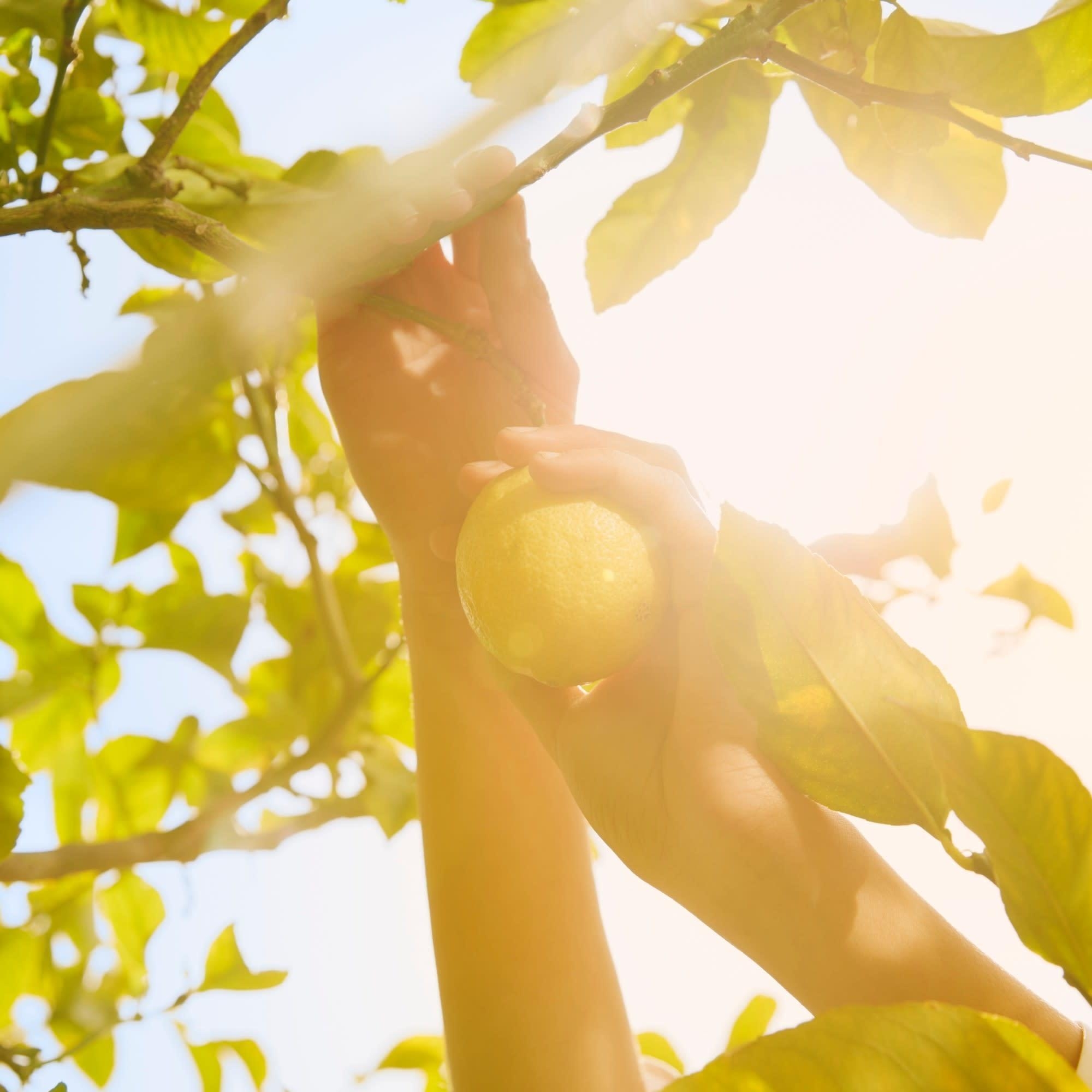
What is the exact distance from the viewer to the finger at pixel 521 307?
94 cm

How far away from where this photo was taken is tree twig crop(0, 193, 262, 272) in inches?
22.0

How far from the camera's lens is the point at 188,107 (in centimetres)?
63

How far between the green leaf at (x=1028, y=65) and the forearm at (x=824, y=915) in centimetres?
52

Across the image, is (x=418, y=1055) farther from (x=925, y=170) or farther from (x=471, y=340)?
(x=925, y=170)

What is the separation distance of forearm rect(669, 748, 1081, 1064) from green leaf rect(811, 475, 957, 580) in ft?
2.00

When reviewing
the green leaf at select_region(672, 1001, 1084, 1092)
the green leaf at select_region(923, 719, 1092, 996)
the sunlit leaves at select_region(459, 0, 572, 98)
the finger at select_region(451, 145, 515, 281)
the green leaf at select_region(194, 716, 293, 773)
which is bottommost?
the green leaf at select_region(672, 1001, 1084, 1092)

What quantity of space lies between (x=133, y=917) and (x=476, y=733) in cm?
54

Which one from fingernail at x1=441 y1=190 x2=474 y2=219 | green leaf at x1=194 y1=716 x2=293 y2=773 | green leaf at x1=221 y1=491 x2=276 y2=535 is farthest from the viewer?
green leaf at x1=221 y1=491 x2=276 y2=535

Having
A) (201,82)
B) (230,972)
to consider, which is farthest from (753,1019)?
(201,82)

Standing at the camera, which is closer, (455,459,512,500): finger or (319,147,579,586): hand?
(455,459,512,500): finger

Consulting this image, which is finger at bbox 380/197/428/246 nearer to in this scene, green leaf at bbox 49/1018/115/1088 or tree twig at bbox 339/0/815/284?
tree twig at bbox 339/0/815/284

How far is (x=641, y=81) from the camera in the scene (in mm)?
901

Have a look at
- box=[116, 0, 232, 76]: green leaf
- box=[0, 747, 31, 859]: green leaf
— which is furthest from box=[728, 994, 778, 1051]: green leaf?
box=[116, 0, 232, 76]: green leaf

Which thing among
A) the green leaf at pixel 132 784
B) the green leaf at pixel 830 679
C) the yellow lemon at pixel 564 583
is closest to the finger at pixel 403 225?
the yellow lemon at pixel 564 583
